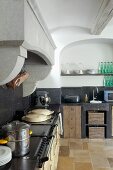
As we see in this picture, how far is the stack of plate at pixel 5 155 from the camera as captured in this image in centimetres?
168

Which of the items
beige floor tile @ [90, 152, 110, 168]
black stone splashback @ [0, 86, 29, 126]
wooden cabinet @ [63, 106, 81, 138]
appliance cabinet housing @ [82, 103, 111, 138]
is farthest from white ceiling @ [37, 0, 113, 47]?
beige floor tile @ [90, 152, 110, 168]

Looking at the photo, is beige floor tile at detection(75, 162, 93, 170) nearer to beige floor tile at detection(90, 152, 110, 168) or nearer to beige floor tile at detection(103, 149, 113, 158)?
beige floor tile at detection(90, 152, 110, 168)

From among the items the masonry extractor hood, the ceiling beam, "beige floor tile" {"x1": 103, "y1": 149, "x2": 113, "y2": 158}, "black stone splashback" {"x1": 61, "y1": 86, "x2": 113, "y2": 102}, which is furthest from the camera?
"black stone splashback" {"x1": 61, "y1": 86, "x2": 113, "y2": 102}

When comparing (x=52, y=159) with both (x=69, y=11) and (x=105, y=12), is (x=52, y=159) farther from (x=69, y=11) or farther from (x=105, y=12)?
(x=69, y=11)

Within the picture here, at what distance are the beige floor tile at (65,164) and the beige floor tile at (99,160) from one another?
377 mm

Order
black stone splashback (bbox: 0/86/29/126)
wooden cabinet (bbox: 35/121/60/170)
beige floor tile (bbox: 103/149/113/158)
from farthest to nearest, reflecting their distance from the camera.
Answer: beige floor tile (bbox: 103/149/113/158) → black stone splashback (bbox: 0/86/29/126) → wooden cabinet (bbox: 35/121/60/170)

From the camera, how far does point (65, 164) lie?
3883mm

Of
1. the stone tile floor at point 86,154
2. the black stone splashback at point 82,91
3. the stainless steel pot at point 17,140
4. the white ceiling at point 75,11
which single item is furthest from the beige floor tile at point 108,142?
the stainless steel pot at point 17,140

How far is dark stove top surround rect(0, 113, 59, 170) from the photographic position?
1688 millimetres

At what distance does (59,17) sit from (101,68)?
224cm

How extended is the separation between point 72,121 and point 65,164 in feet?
4.97

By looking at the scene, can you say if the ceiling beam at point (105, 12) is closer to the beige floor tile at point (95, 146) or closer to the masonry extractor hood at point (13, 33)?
the masonry extractor hood at point (13, 33)

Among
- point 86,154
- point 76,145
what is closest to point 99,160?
point 86,154

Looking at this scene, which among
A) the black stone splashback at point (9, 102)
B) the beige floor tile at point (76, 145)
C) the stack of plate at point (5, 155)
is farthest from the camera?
the beige floor tile at point (76, 145)
